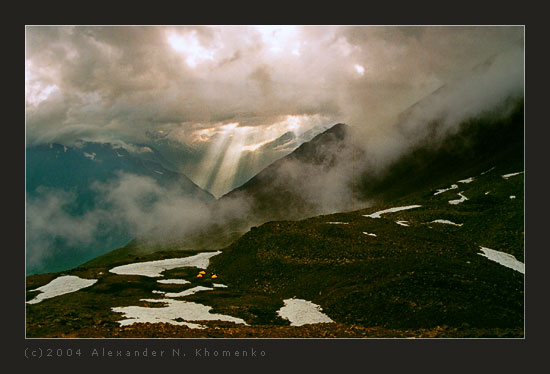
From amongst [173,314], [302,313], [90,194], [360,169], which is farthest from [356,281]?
[90,194]

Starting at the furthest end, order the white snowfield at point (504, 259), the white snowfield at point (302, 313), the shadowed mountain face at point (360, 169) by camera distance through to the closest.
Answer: the shadowed mountain face at point (360, 169) < the white snowfield at point (504, 259) < the white snowfield at point (302, 313)

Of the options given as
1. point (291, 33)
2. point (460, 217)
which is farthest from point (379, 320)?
point (460, 217)

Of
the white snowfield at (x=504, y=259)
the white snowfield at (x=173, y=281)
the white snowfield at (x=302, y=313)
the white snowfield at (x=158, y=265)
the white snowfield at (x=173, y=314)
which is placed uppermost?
the white snowfield at (x=504, y=259)

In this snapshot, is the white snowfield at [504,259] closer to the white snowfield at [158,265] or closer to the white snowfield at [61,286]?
the white snowfield at [158,265]

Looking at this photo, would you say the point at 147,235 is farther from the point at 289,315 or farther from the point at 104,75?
the point at 289,315

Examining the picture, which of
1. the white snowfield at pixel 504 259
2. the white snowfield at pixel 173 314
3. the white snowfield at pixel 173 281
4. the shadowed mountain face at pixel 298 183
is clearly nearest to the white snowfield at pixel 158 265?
the white snowfield at pixel 173 281

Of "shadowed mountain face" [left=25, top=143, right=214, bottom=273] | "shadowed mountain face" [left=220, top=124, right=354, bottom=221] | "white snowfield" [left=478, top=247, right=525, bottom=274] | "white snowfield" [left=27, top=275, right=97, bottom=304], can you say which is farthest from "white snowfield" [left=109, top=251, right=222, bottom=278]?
"shadowed mountain face" [left=220, top=124, right=354, bottom=221]

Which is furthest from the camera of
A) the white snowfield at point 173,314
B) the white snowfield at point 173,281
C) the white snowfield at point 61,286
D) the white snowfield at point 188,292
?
the white snowfield at point 173,281
